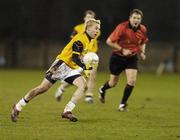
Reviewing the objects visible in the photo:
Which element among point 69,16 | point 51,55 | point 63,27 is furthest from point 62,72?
point 51,55

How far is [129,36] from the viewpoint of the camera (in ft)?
51.6

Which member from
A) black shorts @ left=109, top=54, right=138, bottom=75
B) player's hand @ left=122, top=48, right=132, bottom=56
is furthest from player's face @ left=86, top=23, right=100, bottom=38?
black shorts @ left=109, top=54, right=138, bottom=75

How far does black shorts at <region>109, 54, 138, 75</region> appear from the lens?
15914 mm

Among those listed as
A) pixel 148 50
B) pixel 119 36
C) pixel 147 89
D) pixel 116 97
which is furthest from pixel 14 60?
pixel 119 36

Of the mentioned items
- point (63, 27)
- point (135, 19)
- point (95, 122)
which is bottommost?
point (63, 27)

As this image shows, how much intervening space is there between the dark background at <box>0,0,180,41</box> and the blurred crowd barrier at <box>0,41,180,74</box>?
505mm

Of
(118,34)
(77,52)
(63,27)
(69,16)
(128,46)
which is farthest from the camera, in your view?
(63,27)

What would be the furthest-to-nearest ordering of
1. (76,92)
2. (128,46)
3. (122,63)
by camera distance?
1. (122,63)
2. (128,46)
3. (76,92)

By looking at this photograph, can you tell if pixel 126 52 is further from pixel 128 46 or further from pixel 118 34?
pixel 118 34

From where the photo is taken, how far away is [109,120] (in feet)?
43.5

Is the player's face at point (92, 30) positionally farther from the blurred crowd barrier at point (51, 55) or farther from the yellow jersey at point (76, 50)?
the blurred crowd barrier at point (51, 55)

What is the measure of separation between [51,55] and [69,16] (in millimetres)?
2897

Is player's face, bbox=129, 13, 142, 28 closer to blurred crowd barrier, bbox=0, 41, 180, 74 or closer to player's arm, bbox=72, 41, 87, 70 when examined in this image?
player's arm, bbox=72, 41, 87, 70

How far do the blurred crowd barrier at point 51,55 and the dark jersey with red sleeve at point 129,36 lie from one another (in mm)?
25238
